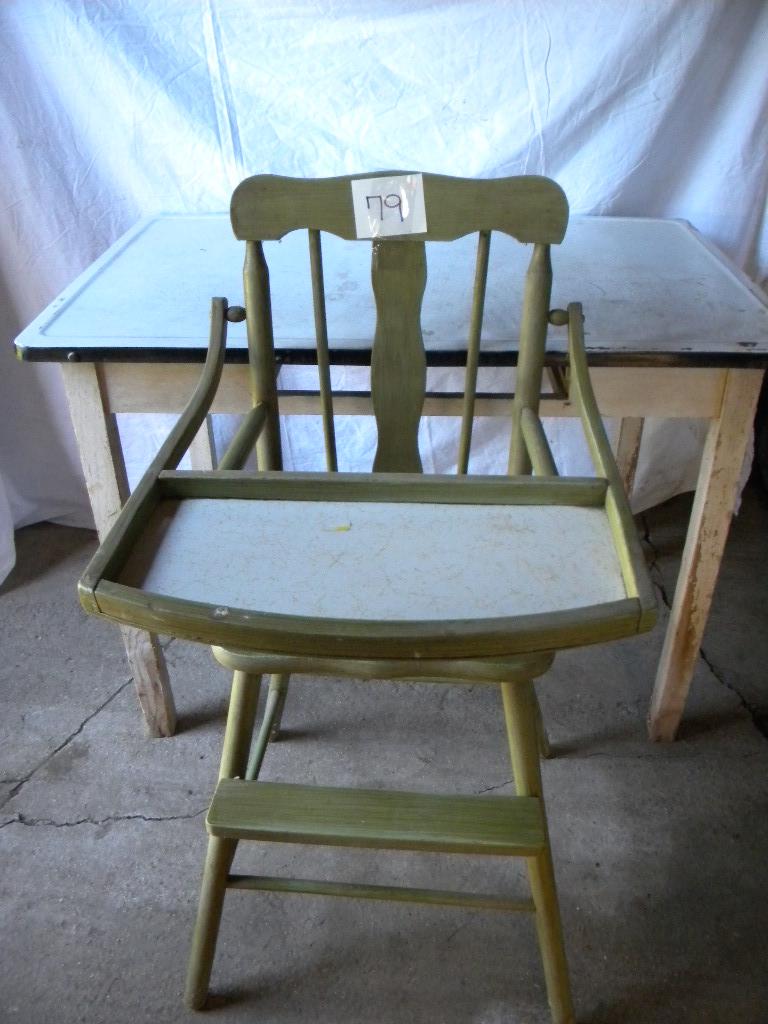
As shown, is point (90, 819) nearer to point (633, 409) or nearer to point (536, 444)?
point (536, 444)

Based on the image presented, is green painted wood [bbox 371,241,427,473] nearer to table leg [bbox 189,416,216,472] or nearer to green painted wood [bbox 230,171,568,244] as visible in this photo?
green painted wood [bbox 230,171,568,244]

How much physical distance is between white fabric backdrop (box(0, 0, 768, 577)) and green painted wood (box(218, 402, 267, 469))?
632 millimetres

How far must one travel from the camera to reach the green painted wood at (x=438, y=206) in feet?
3.19

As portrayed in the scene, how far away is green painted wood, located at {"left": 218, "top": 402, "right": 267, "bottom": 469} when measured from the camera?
3.12 ft

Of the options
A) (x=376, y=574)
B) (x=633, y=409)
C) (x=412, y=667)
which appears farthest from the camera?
(x=633, y=409)

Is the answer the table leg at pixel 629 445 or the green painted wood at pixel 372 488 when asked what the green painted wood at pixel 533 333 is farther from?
the table leg at pixel 629 445

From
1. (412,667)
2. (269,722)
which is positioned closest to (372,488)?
(412,667)

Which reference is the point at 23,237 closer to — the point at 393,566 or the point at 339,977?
the point at 393,566

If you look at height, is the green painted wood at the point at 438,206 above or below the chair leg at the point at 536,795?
above

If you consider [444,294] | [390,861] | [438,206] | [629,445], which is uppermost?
[438,206]

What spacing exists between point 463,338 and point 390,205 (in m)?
0.20

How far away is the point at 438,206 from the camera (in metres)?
0.98

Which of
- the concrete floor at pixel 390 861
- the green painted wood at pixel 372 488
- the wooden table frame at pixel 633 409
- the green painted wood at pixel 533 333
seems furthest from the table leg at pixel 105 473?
the green painted wood at pixel 533 333

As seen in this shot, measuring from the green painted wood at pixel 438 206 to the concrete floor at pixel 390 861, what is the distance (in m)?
0.83
